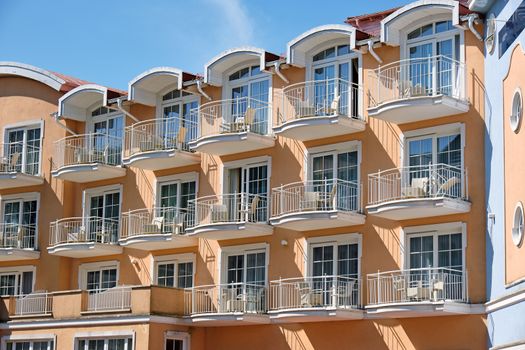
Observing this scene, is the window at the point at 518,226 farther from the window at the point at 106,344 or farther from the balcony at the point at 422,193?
the window at the point at 106,344

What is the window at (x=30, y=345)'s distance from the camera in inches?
1304

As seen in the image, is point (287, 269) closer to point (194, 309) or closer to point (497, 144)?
point (194, 309)

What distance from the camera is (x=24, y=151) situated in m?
38.7

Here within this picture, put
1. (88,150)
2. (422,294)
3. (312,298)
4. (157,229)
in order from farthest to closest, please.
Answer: (88,150) → (157,229) → (312,298) → (422,294)

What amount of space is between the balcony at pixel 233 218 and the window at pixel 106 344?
393 cm

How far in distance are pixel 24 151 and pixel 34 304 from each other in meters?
6.80

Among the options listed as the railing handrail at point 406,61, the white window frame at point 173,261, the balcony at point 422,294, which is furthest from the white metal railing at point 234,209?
the railing handrail at point 406,61

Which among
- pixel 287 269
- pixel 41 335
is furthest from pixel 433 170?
pixel 41 335

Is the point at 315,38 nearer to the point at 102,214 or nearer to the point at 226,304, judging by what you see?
the point at 226,304

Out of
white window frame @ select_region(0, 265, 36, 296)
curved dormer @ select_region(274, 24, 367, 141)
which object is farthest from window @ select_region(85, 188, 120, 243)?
curved dormer @ select_region(274, 24, 367, 141)

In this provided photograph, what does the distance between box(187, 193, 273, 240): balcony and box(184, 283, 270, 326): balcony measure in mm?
1601

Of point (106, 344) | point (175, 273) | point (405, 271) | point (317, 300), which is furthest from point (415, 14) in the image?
point (106, 344)

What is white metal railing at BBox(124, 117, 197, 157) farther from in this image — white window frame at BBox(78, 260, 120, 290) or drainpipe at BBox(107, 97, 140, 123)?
white window frame at BBox(78, 260, 120, 290)

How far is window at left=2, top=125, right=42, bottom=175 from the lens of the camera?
38156mm
